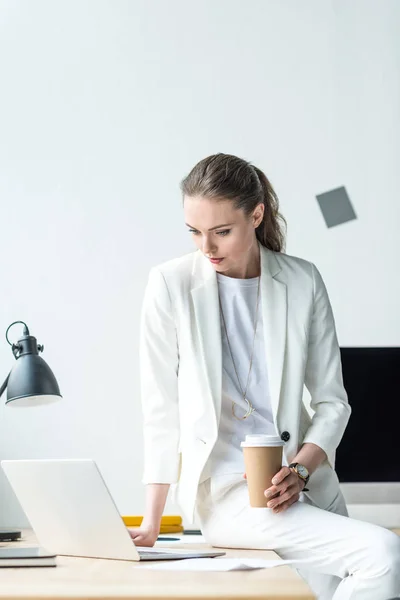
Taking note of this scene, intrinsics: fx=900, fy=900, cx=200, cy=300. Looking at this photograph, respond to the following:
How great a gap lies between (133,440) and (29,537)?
74 centimetres

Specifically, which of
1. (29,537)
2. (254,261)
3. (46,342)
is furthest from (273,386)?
(46,342)

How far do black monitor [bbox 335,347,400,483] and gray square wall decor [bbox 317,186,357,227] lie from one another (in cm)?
51

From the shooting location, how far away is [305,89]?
3309 mm

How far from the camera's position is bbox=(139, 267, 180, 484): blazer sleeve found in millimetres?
1903

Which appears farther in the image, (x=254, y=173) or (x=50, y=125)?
(x=50, y=125)

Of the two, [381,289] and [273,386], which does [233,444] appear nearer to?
[273,386]

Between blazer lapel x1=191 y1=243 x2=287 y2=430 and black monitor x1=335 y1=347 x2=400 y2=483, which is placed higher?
blazer lapel x1=191 y1=243 x2=287 y2=430

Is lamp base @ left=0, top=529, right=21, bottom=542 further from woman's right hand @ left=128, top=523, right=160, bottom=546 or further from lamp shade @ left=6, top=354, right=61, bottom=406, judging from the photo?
woman's right hand @ left=128, top=523, right=160, bottom=546

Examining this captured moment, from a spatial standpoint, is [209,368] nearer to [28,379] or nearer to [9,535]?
[28,379]

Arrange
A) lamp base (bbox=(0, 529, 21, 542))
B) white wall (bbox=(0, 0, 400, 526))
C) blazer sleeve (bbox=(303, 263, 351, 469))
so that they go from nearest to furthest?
1. blazer sleeve (bbox=(303, 263, 351, 469))
2. lamp base (bbox=(0, 529, 21, 542))
3. white wall (bbox=(0, 0, 400, 526))

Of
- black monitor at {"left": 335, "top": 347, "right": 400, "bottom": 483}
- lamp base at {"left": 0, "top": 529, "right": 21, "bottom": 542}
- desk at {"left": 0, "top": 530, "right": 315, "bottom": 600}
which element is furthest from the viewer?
black monitor at {"left": 335, "top": 347, "right": 400, "bottom": 483}

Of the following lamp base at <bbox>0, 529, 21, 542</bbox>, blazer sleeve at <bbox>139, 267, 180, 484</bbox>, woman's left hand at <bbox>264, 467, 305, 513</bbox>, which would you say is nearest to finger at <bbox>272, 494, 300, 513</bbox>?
woman's left hand at <bbox>264, 467, 305, 513</bbox>

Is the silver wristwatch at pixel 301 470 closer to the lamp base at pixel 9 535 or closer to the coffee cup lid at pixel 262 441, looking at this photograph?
the coffee cup lid at pixel 262 441

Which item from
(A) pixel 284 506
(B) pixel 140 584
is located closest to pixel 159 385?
(A) pixel 284 506
